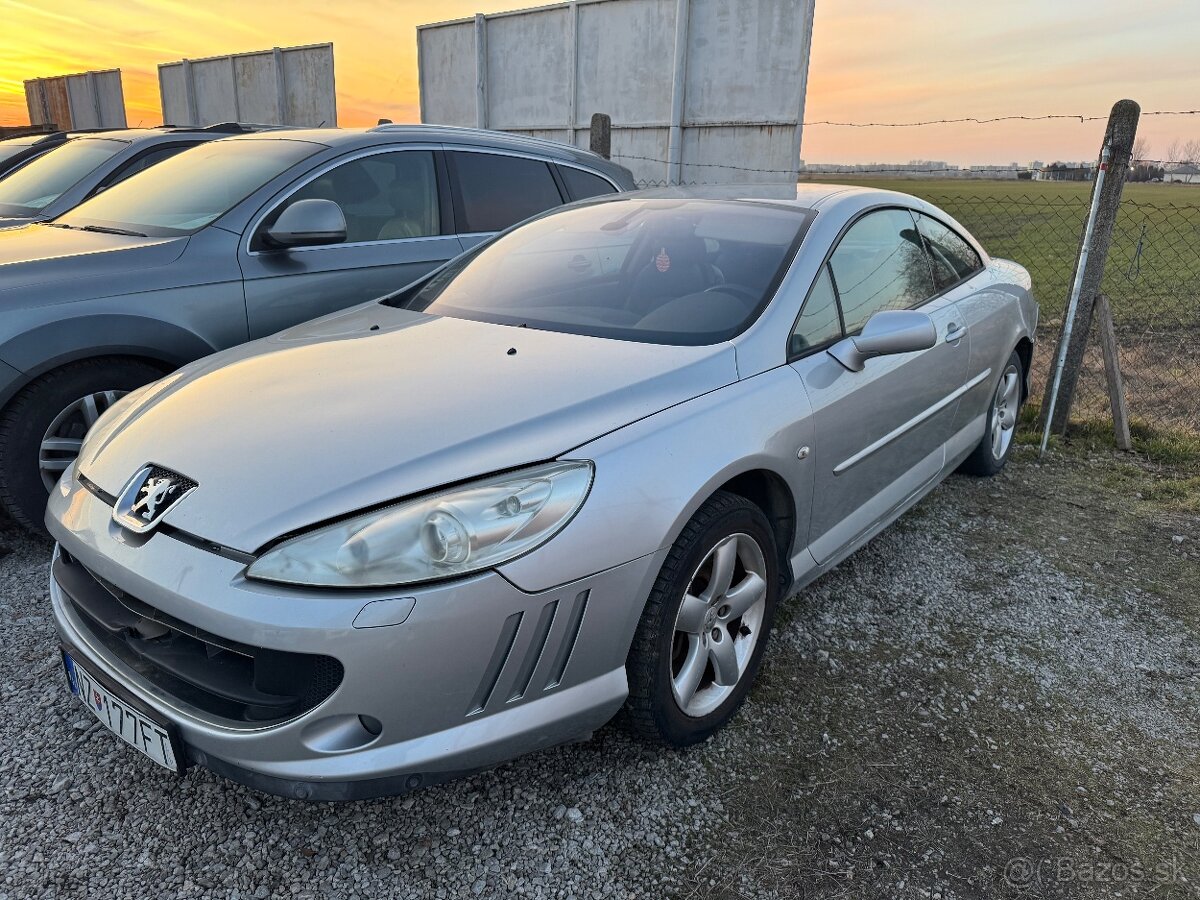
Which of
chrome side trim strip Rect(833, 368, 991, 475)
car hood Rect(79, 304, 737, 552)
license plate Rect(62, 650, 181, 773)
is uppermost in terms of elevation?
car hood Rect(79, 304, 737, 552)

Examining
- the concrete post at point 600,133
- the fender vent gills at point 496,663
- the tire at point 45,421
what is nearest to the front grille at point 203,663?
the fender vent gills at point 496,663

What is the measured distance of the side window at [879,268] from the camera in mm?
2850

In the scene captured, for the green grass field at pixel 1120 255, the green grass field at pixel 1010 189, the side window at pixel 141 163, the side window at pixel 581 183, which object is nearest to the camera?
the side window at pixel 581 183

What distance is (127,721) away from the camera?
182cm

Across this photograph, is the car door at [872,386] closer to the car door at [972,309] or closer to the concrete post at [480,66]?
the car door at [972,309]

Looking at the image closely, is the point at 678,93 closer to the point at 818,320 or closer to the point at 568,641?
the point at 818,320

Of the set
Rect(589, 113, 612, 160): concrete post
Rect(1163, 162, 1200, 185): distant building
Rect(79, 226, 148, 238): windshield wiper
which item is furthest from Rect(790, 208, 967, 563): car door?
Rect(589, 113, 612, 160): concrete post

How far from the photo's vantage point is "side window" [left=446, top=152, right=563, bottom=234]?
14.4 feet

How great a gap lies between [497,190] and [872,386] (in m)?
2.60

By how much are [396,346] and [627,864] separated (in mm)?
1576

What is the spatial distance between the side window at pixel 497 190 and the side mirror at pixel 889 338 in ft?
8.00

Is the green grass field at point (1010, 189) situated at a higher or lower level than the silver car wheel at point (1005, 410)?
higher

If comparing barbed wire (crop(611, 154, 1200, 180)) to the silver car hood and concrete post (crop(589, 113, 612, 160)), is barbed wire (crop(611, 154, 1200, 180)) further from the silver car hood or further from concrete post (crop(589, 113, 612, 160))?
the silver car hood

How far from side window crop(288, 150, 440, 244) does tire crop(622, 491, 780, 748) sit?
2614 mm
